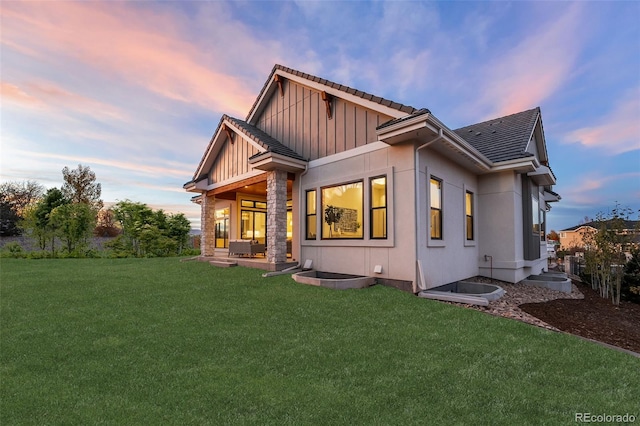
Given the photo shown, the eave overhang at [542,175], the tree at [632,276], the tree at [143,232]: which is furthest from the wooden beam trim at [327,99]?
the tree at [143,232]

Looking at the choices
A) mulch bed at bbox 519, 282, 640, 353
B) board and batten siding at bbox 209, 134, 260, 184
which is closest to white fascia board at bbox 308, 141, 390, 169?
board and batten siding at bbox 209, 134, 260, 184

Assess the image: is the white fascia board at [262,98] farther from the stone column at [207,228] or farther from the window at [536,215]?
the window at [536,215]

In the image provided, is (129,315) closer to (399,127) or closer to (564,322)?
(399,127)

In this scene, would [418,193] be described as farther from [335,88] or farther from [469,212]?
[335,88]

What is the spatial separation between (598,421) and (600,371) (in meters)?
1.33

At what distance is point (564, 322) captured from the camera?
5.93 metres

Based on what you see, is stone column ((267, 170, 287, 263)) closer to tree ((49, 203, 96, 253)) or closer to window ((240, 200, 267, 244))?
window ((240, 200, 267, 244))

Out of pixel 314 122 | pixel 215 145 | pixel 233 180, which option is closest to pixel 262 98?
pixel 215 145

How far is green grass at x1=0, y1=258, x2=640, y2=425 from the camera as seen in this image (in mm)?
2803

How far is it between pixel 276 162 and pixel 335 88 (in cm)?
283

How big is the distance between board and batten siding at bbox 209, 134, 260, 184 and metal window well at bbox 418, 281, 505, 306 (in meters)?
7.74

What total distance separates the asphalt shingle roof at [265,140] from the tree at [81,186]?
82.6 feet

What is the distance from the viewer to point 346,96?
8.74 m

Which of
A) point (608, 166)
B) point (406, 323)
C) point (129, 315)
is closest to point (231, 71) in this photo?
point (129, 315)
